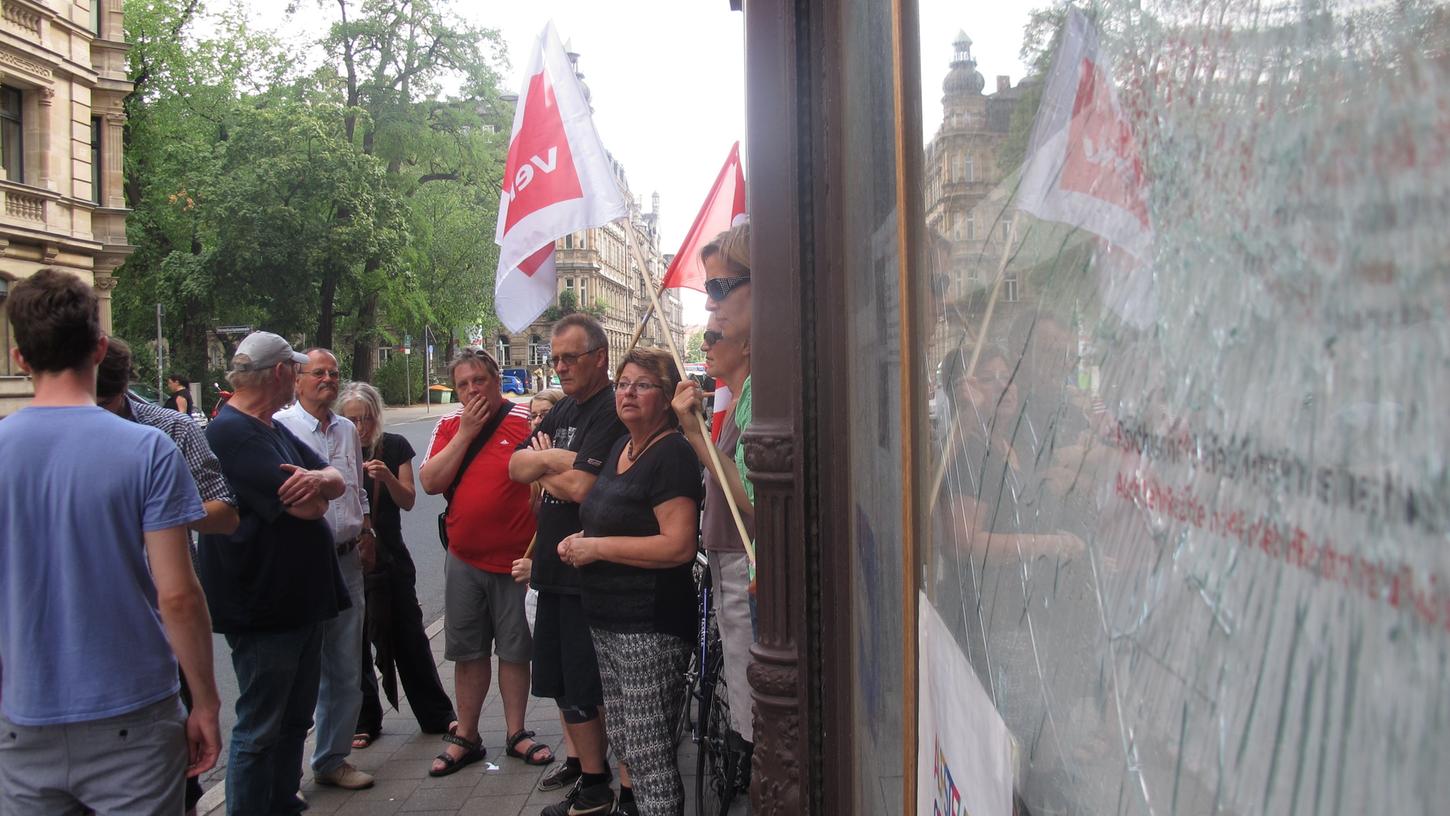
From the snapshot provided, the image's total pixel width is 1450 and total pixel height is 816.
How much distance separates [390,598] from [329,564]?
1.52m

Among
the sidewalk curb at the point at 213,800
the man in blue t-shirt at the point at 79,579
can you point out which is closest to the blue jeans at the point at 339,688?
the sidewalk curb at the point at 213,800

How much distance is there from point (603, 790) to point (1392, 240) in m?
4.84

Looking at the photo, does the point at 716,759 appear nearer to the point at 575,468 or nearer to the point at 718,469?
the point at 575,468

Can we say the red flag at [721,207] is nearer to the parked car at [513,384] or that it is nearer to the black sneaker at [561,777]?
the black sneaker at [561,777]

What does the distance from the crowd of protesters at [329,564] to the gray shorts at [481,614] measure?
1cm

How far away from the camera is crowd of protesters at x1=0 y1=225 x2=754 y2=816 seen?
2.97 metres

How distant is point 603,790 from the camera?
190 inches

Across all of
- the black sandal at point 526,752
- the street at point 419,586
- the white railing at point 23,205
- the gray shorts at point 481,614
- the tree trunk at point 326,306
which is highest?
the white railing at point 23,205

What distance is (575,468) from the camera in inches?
181

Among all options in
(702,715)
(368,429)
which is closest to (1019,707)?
(702,715)

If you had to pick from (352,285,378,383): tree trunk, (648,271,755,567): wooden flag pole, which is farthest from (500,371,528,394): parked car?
(648,271,755,567): wooden flag pole

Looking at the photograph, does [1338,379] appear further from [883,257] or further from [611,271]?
[611,271]

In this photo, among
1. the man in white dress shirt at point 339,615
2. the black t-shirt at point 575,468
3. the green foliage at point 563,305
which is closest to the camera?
the black t-shirt at point 575,468

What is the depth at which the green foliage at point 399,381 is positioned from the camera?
5356cm
